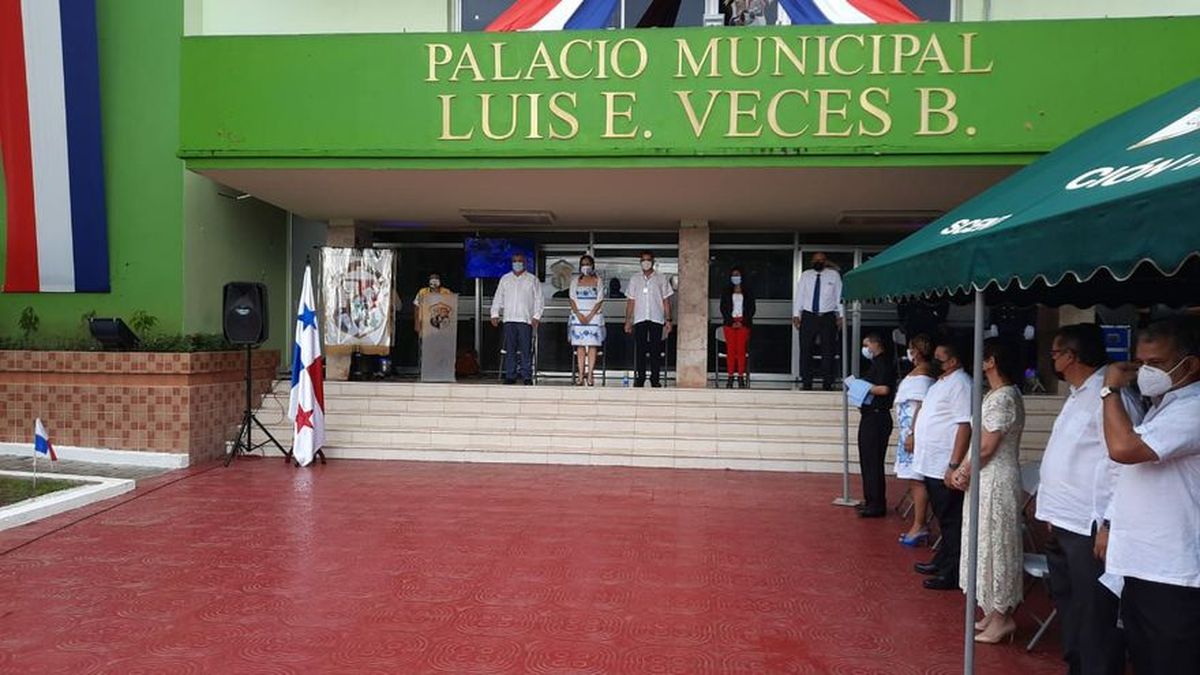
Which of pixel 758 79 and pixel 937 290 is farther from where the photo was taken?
pixel 758 79

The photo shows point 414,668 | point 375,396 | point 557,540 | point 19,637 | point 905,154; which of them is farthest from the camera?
point 375,396

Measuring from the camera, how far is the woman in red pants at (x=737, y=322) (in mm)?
11438

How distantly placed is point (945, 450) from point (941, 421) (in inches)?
7.1

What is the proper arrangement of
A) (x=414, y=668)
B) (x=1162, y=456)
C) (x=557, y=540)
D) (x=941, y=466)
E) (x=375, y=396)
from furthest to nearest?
(x=375, y=396), (x=557, y=540), (x=941, y=466), (x=414, y=668), (x=1162, y=456)

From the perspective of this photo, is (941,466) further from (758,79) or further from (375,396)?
(375,396)

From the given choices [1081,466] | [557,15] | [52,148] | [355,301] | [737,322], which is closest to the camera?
[1081,466]

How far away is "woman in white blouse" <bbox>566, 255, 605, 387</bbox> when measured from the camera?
432 inches

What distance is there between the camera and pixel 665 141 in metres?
8.38

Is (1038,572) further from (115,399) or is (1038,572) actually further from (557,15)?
(115,399)

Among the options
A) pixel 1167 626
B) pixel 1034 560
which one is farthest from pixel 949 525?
pixel 1167 626

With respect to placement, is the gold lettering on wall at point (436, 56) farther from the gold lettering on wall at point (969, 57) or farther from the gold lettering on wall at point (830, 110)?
the gold lettering on wall at point (969, 57)

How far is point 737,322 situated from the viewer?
37.7 feet

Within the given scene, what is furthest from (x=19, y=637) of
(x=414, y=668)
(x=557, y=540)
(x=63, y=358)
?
(x=63, y=358)

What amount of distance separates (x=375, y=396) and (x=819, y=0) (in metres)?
7.33
